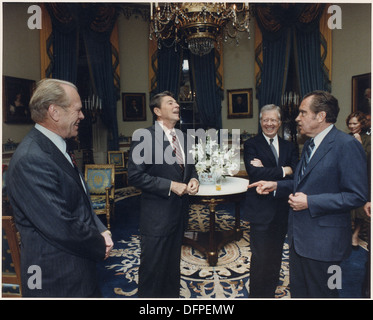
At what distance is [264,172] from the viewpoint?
2174 mm

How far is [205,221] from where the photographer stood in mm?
4527

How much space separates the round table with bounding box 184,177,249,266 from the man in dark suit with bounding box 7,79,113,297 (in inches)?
69.3

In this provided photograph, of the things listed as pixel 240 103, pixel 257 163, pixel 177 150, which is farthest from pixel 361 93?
pixel 177 150

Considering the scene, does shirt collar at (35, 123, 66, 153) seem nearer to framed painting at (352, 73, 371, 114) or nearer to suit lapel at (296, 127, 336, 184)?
suit lapel at (296, 127, 336, 184)

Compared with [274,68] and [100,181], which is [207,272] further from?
[274,68]

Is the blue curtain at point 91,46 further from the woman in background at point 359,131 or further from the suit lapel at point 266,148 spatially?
the woman in background at point 359,131

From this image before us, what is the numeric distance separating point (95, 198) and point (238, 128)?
14.4 feet

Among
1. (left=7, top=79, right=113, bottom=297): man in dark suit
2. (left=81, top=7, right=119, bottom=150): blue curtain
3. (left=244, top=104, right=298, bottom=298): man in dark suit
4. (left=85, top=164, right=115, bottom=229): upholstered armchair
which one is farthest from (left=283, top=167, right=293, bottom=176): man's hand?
(left=81, top=7, right=119, bottom=150): blue curtain

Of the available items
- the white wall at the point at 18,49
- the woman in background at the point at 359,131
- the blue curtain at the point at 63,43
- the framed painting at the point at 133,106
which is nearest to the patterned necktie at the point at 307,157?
the woman in background at the point at 359,131

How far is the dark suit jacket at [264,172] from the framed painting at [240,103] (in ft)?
16.7

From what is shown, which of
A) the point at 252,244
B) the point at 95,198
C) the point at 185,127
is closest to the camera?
the point at 252,244

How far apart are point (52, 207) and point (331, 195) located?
1378 mm
